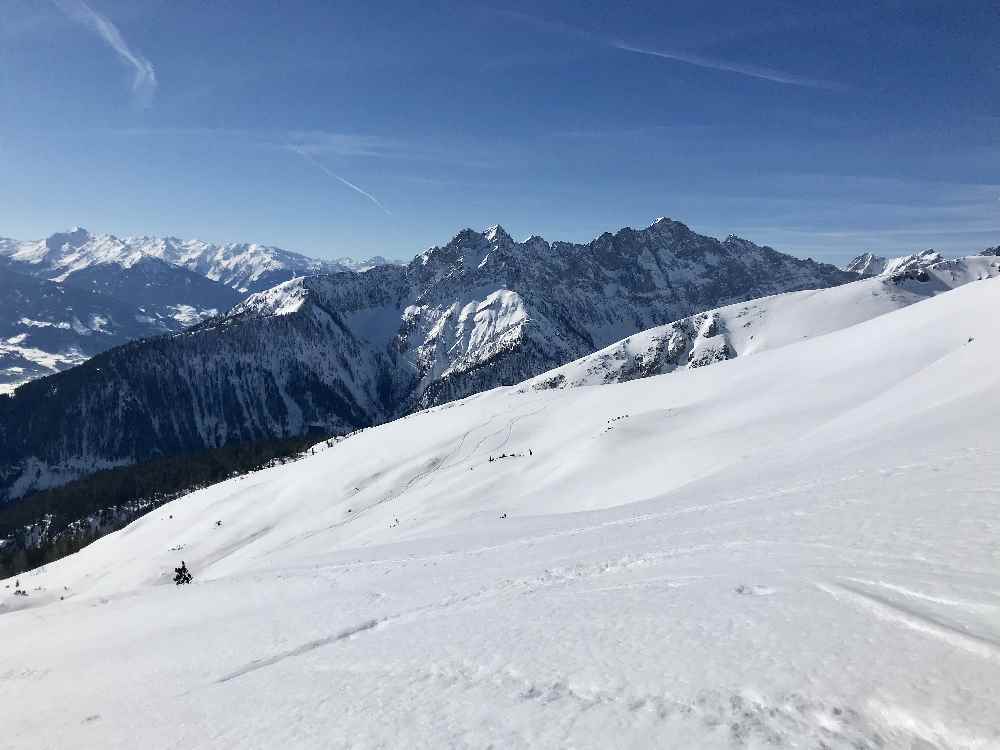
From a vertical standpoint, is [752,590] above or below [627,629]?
below

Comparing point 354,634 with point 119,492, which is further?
point 119,492

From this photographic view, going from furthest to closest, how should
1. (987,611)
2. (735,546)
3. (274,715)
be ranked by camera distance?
(735,546), (274,715), (987,611)

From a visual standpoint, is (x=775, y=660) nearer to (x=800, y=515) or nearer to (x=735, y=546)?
(x=735, y=546)

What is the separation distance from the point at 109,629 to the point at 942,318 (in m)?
62.1

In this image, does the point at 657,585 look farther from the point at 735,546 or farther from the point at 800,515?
the point at 800,515

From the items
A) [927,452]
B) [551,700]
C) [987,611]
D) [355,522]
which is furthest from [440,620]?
[355,522]

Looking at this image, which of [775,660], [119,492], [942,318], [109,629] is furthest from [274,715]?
[119,492]

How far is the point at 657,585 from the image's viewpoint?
10.4 meters

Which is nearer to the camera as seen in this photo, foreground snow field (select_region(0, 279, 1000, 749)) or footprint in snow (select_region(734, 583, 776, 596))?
foreground snow field (select_region(0, 279, 1000, 749))

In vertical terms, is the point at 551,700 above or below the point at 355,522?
above

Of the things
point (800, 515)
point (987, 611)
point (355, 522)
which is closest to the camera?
point (987, 611)

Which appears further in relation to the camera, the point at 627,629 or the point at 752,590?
the point at 752,590

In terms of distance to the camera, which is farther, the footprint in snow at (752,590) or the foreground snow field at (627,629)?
the footprint in snow at (752,590)

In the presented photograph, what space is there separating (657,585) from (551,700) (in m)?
4.55
